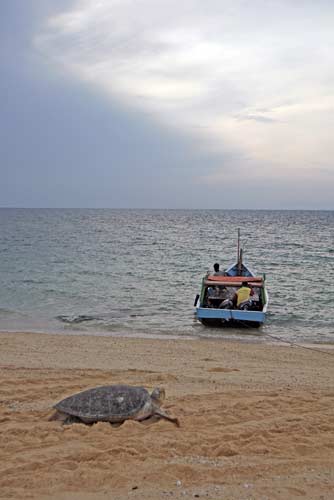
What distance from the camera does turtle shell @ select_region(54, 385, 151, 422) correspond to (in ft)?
21.2

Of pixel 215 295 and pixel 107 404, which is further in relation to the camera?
pixel 215 295

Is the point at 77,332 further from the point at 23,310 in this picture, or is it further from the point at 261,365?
the point at 261,365

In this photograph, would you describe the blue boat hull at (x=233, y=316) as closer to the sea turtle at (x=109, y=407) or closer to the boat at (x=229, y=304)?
the boat at (x=229, y=304)

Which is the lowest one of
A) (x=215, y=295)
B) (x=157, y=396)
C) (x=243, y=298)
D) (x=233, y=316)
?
(x=233, y=316)

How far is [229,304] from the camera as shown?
15.7 meters

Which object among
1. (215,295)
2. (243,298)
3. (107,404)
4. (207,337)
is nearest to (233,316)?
(243,298)

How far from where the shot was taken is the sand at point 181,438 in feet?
15.6

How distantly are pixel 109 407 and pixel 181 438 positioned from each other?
1.15 m

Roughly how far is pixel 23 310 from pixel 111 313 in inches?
134

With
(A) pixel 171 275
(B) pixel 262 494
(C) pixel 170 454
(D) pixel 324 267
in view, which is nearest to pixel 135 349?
(C) pixel 170 454

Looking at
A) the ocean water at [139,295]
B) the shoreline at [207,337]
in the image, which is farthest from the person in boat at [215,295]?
the shoreline at [207,337]

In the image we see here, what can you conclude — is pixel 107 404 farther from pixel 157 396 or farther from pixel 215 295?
pixel 215 295

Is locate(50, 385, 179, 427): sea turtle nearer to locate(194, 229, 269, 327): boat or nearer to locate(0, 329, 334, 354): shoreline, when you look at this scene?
locate(0, 329, 334, 354): shoreline

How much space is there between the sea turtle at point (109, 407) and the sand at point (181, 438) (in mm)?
157
